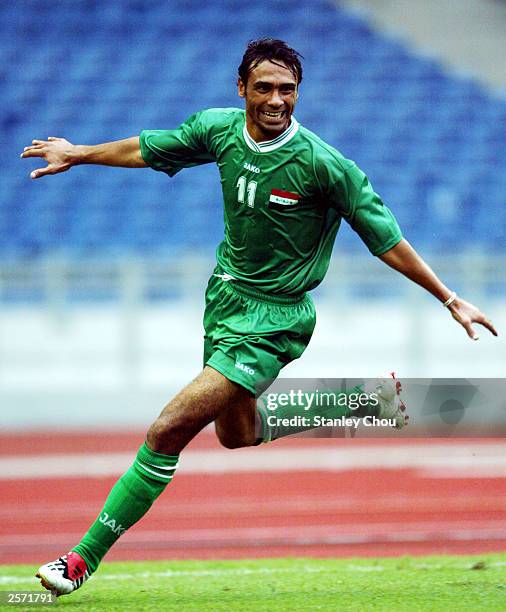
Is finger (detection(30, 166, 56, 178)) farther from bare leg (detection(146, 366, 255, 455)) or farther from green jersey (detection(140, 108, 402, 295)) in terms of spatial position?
bare leg (detection(146, 366, 255, 455))

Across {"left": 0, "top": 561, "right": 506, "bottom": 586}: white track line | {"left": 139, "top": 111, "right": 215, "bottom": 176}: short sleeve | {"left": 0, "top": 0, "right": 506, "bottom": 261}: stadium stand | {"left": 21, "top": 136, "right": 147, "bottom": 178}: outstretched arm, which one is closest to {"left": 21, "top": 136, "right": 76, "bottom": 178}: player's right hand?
{"left": 21, "top": 136, "right": 147, "bottom": 178}: outstretched arm

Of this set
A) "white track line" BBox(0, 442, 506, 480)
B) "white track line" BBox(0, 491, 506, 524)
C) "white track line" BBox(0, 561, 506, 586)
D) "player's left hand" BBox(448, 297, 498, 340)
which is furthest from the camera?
"white track line" BBox(0, 442, 506, 480)

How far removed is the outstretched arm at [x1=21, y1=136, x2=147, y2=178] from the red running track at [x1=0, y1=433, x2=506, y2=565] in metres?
2.59

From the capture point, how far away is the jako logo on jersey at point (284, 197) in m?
4.69

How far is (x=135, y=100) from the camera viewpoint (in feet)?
55.7

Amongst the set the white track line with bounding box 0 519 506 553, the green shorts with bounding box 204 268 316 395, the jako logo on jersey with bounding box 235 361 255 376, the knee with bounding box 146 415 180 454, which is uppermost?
the green shorts with bounding box 204 268 316 395

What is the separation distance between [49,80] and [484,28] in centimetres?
720

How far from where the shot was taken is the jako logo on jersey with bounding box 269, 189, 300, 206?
15.4 feet

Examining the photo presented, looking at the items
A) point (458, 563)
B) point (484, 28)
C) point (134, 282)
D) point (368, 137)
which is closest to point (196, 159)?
point (458, 563)

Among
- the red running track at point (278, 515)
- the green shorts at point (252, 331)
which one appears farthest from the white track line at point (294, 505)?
the green shorts at point (252, 331)

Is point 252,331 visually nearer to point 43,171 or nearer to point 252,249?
point 252,249

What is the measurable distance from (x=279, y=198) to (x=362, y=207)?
0.36 m

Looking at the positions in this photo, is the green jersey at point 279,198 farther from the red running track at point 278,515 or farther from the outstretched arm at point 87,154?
the red running track at point 278,515

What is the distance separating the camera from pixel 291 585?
17.0 ft
